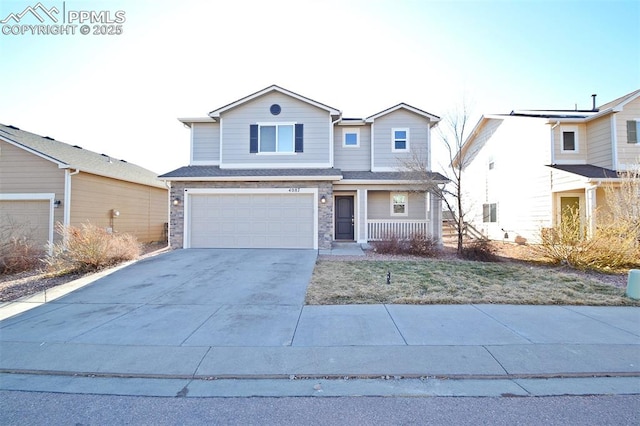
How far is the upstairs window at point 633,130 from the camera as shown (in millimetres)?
13859

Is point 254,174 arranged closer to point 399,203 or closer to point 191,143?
point 191,143

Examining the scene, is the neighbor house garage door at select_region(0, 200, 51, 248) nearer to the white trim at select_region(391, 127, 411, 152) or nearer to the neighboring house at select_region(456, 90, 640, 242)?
the white trim at select_region(391, 127, 411, 152)

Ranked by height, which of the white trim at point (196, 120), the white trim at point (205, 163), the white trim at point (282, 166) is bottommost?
the white trim at point (282, 166)

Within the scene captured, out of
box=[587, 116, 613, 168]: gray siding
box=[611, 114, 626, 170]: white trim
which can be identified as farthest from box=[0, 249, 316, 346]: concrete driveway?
box=[587, 116, 613, 168]: gray siding

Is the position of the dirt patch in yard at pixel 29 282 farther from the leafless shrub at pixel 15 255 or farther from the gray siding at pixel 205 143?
the gray siding at pixel 205 143

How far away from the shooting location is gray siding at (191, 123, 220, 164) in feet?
48.3

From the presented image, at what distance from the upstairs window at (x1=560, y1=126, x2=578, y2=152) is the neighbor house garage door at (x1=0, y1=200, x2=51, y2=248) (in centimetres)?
2296

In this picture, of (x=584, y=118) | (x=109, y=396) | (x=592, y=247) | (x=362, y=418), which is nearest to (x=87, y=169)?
(x=109, y=396)

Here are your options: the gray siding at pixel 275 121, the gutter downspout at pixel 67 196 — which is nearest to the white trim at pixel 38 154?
the gutter downspout at pixel 67 196

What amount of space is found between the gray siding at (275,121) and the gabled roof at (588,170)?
1054cm

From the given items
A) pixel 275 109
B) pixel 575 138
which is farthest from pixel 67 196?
pixel 575 138

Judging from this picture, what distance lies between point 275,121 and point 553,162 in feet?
43.5

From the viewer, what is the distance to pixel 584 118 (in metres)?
14.7

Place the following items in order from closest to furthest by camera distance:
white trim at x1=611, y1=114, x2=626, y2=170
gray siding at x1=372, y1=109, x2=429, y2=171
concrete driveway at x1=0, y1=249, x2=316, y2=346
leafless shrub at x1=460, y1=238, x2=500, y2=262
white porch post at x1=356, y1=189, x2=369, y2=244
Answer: concrete driveway at x1=0, y1=249, x2=316, y2=346
leafless shrub at x1=460, y1=238, x2=500, y2=262
white trim at x1=611, y1=114, x2=626, y2=170
white porch post at x1=356, y1=189, x2=369, y2=244
gray siding at x1=372, y1=109, x2=429, y2=171
